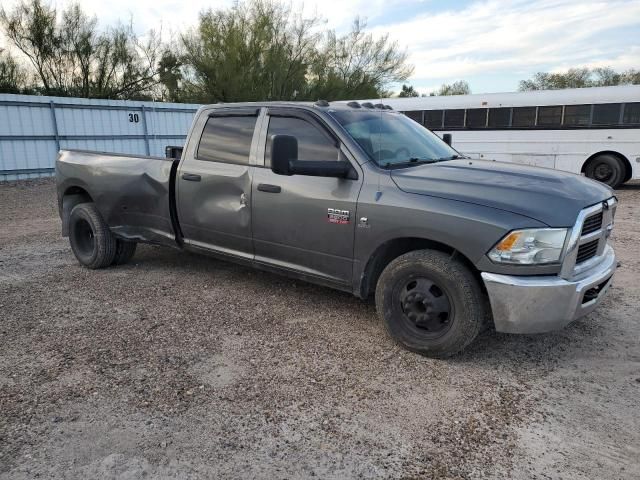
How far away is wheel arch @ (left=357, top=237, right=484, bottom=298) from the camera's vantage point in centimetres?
353

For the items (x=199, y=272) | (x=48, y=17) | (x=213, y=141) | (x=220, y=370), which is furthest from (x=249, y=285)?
(x=48, y=17)

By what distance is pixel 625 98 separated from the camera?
505 inches

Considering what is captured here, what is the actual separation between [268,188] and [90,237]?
9.54 feet

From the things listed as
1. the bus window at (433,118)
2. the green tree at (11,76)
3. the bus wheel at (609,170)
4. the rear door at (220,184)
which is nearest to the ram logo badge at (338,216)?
the rear door at (220,184)

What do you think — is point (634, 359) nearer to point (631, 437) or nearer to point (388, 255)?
point (631, 437)

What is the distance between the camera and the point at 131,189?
208 inches

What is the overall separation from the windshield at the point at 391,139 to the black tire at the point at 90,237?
315 centimetres

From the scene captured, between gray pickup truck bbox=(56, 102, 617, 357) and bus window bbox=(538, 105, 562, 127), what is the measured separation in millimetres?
10569

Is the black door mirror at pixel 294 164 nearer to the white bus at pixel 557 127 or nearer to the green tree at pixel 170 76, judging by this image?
the white bus at pixel 557 127

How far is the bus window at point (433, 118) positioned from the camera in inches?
615

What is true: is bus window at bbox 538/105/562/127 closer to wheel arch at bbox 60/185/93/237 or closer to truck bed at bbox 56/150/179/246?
truck bed at bbox 56/150/179/246

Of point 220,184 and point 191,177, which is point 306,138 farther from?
point 191,177

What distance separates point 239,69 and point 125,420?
2678 cm

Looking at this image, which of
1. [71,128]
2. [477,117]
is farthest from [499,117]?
[71,128]
